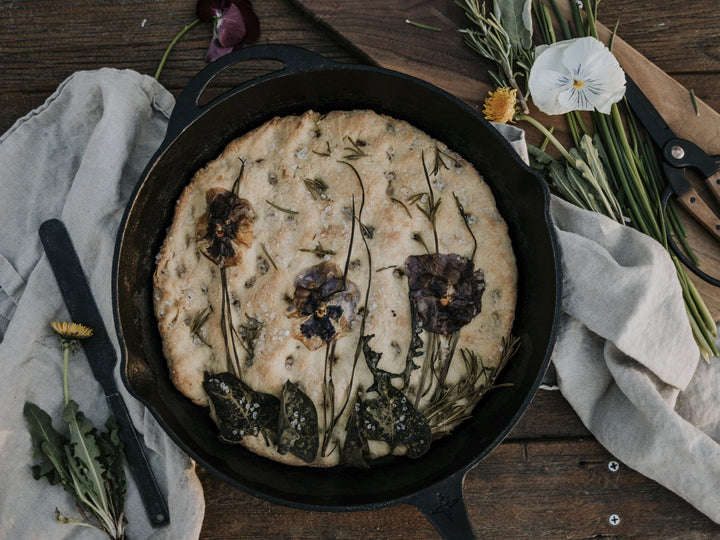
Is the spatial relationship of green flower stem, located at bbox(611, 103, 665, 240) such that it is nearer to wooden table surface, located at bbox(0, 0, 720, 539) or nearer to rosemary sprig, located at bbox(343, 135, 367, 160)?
wooden table surface, located at bbox(0, 0, 720, 539)

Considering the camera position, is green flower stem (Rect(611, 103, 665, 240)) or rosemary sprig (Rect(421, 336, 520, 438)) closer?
rosemary sprig (Rect(421, 336, 520, 438))

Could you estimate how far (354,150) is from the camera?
2100 mm

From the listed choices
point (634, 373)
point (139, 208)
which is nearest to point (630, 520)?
point (634, 373)

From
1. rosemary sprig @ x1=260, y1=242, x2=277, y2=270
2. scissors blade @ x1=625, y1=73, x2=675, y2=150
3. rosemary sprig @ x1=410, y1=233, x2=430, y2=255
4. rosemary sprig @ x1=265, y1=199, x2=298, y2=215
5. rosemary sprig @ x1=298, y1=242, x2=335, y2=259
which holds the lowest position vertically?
rosemary sprig @ x1=260, y1=242, x2=277, y2=270

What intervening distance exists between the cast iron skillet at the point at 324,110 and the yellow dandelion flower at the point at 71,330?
10.2 inches

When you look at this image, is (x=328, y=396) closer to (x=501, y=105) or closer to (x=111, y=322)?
(x=111, y=322)

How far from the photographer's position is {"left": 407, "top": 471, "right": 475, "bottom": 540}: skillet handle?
1838 mm

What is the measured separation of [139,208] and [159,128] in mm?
496

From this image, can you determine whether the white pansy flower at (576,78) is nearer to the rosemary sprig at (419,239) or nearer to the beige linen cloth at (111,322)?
the beige linen cloth at (111,322)

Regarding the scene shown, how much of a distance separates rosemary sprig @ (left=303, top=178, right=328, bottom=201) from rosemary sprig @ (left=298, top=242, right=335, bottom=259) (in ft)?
0.59

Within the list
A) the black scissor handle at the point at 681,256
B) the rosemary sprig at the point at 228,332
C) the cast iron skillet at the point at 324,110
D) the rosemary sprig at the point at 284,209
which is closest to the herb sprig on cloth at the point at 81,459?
the cast iron skillet at the point at 324,110

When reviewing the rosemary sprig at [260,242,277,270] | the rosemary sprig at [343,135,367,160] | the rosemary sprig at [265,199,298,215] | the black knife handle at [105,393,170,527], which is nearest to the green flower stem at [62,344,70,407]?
the black knife handle at [105,393,170,527]

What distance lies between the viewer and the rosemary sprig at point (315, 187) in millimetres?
2080

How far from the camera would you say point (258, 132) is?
2152mm
